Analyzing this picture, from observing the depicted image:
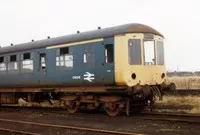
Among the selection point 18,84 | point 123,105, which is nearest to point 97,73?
point 123,105

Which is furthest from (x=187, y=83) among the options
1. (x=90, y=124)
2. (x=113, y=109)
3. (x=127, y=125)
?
(x=127, y=125)

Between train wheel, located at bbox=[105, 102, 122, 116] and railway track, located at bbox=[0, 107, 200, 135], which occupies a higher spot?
train wheel, located at bbox=[105, 102, 122, 116]

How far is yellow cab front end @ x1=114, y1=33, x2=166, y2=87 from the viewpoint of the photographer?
48.8 ft

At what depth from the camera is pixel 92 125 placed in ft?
43.2

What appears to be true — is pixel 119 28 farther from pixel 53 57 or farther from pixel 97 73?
pixel 53 57

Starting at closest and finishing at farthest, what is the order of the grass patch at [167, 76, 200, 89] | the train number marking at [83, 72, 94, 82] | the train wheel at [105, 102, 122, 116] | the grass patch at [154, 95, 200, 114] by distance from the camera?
the train wheel at [105, 102, 122, 116] → the train number marking at [83, 72, 94, 82] → the grass patch at [154, 95, 200, 114] → the grass patch at [167, 76, 200, 89]

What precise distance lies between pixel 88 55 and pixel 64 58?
64.3 inches

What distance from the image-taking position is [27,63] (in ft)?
65.2

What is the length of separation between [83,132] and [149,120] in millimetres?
3272

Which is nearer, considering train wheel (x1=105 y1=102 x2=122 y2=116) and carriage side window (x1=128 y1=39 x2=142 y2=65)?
carriage side window (x1=128 y1=39 x2=142 y2=65)

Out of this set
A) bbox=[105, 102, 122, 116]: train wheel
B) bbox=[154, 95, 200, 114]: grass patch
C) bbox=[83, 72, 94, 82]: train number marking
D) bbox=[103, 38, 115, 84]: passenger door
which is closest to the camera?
bbox=[103, 38, 115, 84]: passenger door

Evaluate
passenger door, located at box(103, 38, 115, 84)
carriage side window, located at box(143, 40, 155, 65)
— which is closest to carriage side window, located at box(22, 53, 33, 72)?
passenger door, located at box(103, 38, 115, 84)

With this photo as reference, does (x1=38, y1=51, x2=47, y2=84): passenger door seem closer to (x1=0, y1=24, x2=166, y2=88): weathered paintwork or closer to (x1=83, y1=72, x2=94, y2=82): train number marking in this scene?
(x1=0, y1=24, x2=166, y2=88): weathered paintwork

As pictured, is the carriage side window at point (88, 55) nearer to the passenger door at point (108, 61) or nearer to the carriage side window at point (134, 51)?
the passenger door at point (108, 61)
